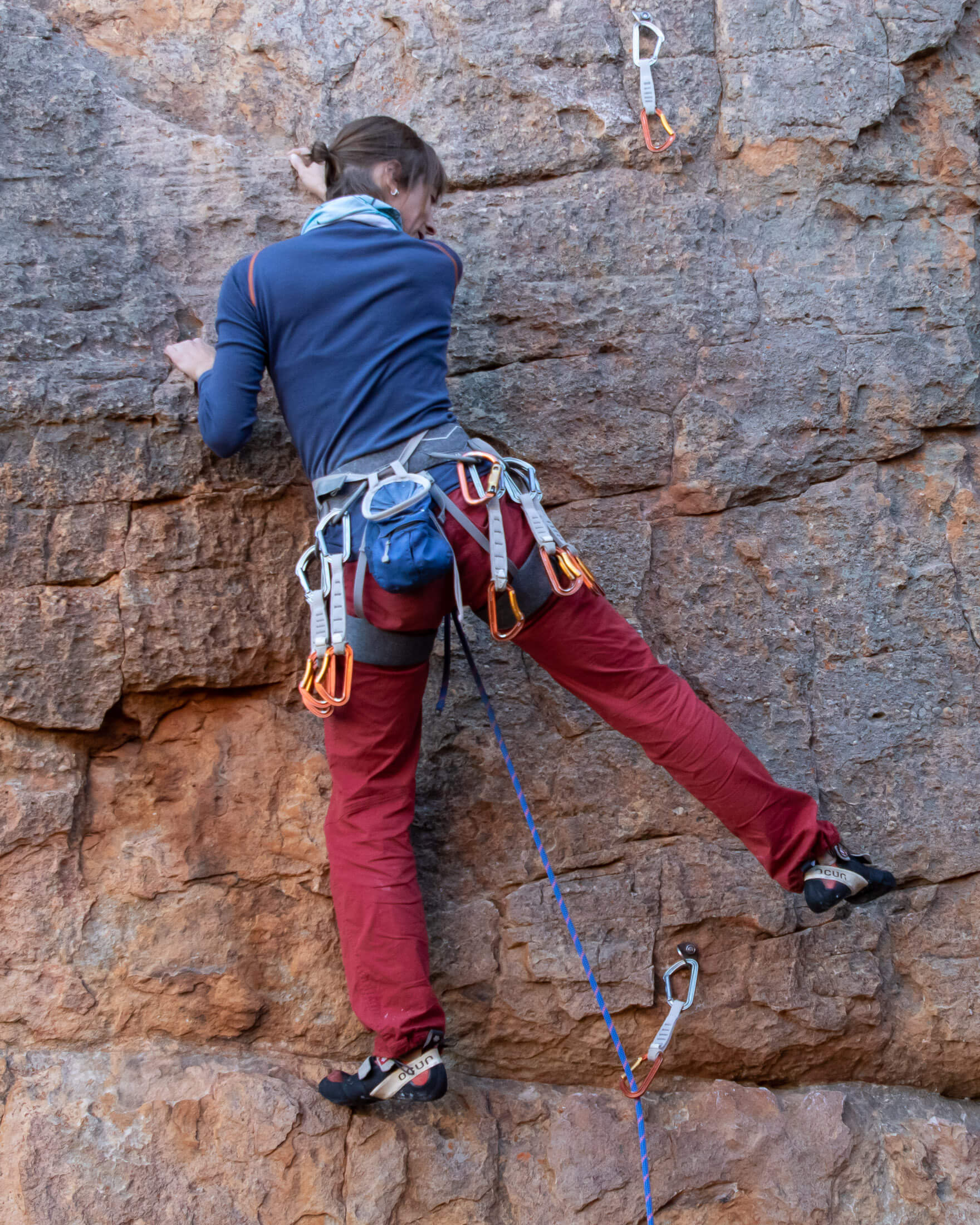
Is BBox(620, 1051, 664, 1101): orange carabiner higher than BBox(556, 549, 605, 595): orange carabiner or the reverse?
the reverse

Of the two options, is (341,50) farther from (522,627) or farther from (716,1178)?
(716,1178)

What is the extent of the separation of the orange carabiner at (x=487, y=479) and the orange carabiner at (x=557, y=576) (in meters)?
0.17

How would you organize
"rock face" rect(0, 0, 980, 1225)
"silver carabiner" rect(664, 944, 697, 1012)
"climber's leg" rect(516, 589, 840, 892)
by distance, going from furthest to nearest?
"silver carabiner" rect(664, 944, 697, 1012) < "rock face" rect(0, 0, 980, 1225) < "climber's leg" rect(516, 589, 840, 892)

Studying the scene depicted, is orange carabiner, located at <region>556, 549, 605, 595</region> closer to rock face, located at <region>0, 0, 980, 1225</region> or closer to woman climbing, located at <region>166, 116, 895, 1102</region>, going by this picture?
woman climbing, located at <region>166, 116, 895, 1102</region>

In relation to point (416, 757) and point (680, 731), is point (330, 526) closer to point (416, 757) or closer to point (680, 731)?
point (416, 757)

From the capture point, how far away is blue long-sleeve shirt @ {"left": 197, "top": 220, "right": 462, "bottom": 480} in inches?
96.7

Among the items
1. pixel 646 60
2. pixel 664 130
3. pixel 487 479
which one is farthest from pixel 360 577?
pixel 646 60

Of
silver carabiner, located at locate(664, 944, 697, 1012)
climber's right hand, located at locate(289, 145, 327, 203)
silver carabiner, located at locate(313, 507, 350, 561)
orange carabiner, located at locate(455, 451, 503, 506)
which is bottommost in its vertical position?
silver carabiner, located at locate(664, 944, 697, 1012)

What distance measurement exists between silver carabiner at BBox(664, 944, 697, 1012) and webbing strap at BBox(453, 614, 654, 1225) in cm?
17

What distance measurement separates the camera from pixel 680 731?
2.52m

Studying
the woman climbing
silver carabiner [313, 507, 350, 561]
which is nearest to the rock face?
the woman climbing

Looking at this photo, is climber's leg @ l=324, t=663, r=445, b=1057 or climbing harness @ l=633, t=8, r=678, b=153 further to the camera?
climbing harness @ l=633, t=8, r=678, b=153

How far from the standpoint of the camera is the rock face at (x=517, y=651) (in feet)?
9.04

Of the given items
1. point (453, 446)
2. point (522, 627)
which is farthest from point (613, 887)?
point (453, 446)
